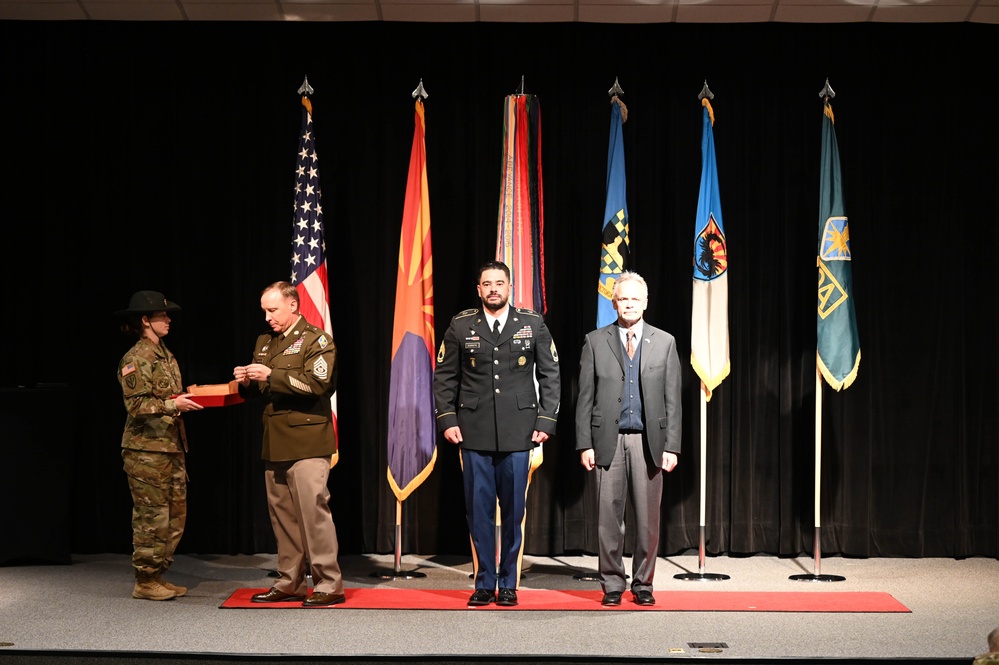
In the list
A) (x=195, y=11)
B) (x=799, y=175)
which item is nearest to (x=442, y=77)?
(x=195, y=11)

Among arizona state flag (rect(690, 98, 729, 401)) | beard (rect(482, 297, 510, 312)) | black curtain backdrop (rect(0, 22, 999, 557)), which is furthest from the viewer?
black curtain backdrop (rect(0, 22, 999, 557))

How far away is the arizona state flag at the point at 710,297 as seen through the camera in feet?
20.6

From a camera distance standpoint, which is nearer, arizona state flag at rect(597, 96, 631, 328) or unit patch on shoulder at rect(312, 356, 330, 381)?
unit patch on shoulder at rect(312, 356, 330, 381)

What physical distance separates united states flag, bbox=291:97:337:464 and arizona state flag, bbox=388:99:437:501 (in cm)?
41

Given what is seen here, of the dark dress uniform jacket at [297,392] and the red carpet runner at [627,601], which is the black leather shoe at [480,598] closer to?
the red carpet runner at [627,601]

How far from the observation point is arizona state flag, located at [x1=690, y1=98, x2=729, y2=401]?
6.29 meters

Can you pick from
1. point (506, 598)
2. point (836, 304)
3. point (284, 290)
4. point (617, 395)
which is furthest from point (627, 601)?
point (284, 290)

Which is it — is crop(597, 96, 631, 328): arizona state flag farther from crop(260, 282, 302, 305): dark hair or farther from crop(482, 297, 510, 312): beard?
crop(260, 282, 302, 305): dark hair

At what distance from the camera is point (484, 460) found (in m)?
5.46

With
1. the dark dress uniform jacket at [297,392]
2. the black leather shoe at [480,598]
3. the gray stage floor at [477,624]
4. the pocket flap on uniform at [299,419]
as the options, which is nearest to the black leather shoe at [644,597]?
the gray stage floor at [477,624]

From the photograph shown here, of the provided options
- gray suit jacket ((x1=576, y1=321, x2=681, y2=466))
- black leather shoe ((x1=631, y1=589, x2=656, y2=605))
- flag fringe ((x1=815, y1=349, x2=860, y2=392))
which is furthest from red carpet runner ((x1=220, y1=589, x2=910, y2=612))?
flag fringe ((x1=815, y1=349, x2=860, y2=392))

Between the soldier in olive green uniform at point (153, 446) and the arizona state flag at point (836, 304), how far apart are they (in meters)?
3.48

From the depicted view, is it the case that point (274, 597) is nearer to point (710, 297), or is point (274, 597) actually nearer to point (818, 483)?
point (710, 297)

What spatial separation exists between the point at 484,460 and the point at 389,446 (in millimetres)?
949
